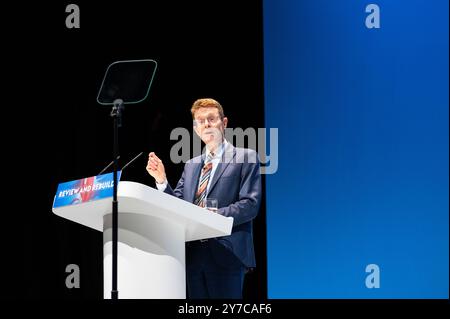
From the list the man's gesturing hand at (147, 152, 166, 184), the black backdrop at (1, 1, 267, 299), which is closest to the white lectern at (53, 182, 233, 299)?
the man's gesturing hand at (147, 152, 166, 184)

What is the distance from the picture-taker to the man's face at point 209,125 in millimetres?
3590

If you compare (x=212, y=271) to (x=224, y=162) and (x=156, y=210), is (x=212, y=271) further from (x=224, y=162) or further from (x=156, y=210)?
(x=156, y=210)

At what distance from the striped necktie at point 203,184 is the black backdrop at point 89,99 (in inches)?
38.0

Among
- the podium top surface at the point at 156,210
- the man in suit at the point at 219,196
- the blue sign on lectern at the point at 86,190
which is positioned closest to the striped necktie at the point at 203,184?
the man in suit at the point at 219,196

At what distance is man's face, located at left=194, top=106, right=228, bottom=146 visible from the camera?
11.8 ft

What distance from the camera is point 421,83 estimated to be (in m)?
4.51

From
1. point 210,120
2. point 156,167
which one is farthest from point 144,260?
point 210,120

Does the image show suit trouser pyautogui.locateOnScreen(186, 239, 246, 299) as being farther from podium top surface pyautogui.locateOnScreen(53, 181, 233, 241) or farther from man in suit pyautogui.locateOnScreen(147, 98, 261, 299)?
podium top surface pyautogui.locateOnScreen(53, 181, 233, 241)

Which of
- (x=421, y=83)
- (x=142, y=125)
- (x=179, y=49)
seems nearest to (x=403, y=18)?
(x=421, y=83)

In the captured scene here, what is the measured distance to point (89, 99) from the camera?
4.59m

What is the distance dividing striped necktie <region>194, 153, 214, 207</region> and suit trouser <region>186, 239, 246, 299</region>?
210 millimetres

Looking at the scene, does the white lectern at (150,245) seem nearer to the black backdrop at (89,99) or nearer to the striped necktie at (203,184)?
the striped necktie at (203,184)
